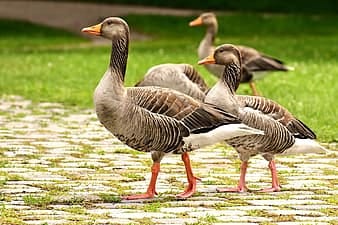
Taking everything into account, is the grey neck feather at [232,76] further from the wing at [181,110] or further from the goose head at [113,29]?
the goose head at [113,29]

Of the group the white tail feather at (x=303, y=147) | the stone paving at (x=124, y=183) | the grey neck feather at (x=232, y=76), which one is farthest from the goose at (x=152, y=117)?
the white tail feather at (x=303, y=147)

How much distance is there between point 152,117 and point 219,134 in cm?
53

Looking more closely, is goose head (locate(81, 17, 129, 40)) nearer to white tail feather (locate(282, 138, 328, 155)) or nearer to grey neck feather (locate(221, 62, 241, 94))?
grey neck feather (locate(221, 62, 241, 94))

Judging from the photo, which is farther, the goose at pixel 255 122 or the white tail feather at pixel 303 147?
the white tail feather at pixel 303 147

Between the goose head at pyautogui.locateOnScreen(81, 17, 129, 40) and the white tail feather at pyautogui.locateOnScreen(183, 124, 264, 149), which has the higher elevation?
the goose head at pyautogui.locateOnScreen(81, 17, 129, 40)

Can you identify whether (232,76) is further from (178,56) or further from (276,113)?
(178,56)

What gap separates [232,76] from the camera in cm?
904

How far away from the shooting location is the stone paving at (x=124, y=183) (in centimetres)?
774

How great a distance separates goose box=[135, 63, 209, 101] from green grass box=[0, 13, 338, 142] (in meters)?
1.51

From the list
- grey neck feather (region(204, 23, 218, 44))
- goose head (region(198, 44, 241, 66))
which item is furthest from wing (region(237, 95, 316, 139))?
grey neck feather (region(204, 23, 218, 44))

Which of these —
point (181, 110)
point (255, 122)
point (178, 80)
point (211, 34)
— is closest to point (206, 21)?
point (211, 34)

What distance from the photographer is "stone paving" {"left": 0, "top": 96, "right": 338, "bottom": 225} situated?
774 cm

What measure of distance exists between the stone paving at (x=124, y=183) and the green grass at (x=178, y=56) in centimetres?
228

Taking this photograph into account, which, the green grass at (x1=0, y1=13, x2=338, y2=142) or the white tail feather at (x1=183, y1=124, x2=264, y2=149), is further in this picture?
the green grass at (x1=0, y1=13, x2=338, y2=142)
